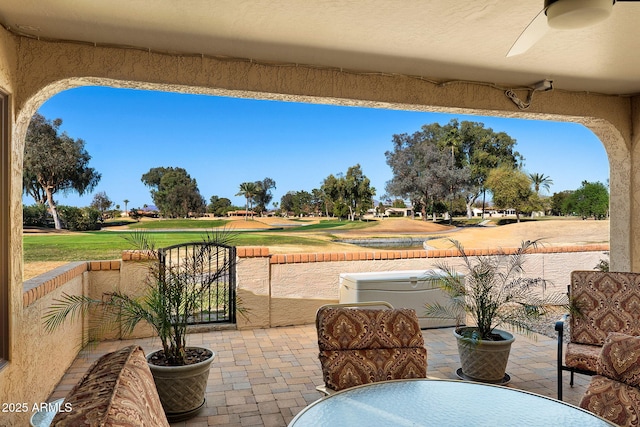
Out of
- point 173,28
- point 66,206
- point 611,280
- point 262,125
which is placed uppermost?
point 262,125

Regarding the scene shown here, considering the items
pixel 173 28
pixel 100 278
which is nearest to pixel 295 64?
pixel 173 28

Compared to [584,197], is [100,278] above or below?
below

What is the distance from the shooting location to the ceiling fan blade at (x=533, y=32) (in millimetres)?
1819

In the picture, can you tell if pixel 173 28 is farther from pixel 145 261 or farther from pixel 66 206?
pixel 66 206

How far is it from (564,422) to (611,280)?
2276mm

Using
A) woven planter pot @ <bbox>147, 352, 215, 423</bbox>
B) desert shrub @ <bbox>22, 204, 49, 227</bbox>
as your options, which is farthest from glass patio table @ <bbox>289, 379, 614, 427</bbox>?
desert shrub @ <bbox>22, 204, 49, 227</bbox>

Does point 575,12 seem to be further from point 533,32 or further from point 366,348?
point 366,348

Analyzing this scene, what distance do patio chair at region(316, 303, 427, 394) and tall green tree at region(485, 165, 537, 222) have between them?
7494mm

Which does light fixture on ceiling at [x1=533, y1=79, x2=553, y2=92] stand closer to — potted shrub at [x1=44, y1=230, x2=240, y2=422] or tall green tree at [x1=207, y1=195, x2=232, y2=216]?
potted shrub at [x1=44, y1=230, x2=240, y2=422]

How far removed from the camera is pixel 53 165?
6008 mm

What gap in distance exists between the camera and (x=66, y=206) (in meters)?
6.37

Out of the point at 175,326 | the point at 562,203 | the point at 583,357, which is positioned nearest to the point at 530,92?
the point at 583,357

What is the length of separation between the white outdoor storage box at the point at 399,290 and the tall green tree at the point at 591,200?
16.5 feet

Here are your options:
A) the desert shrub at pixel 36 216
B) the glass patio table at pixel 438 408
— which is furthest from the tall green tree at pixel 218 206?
the glass patio table at pixel 438 408
